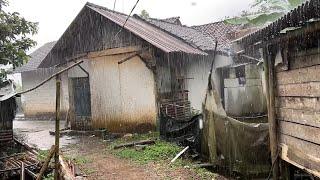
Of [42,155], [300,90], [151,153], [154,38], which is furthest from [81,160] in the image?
[300,90]

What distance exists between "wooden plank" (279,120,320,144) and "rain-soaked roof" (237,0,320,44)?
161 centimetres

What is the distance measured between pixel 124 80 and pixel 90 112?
267 cm

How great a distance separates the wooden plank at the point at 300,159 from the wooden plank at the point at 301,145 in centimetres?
6

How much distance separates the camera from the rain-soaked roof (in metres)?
4.10

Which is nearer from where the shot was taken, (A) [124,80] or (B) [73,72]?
(A) [124,80]

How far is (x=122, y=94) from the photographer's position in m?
14.7

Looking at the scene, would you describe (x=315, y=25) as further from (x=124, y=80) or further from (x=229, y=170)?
(x=124, y=80)

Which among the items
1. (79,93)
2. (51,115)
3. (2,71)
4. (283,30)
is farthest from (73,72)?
(283,30)

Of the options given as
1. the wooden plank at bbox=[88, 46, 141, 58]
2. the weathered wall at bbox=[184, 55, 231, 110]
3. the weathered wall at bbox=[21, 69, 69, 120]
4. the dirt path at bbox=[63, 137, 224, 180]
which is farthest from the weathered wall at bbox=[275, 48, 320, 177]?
the weathered wall at bbox=[21, 69, 69, 120]

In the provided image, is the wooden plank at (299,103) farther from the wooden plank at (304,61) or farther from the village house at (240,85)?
the village house at (240,85)

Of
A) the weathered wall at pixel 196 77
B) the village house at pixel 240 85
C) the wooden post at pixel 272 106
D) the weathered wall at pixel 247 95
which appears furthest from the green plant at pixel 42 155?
the weathered wall at pixel 247 95

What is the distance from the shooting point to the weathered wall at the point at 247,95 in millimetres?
15812

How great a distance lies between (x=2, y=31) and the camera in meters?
→ 11.6

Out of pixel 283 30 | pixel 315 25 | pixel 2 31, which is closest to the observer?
pixel 315 25
